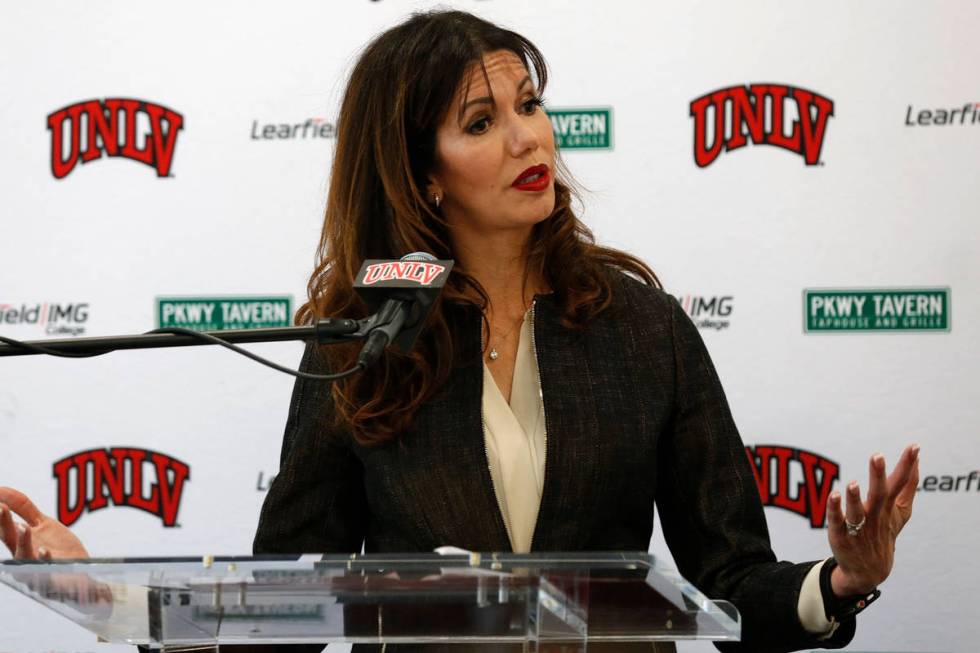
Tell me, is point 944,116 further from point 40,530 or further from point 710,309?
point 40,530

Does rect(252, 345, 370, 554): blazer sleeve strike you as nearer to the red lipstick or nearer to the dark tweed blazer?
the dark tweed blazer

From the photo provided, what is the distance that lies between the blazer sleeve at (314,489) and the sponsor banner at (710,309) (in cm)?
98

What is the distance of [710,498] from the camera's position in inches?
64.2

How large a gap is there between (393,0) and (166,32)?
1.67ft

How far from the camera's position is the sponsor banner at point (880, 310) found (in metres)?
2.42

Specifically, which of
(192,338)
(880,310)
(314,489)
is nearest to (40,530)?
(314,489)

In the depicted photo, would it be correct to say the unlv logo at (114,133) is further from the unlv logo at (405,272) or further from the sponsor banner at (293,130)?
the unlv logo at (405,272)

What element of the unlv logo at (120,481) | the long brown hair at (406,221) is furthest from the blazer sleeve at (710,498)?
the unlv logo at (120,481)

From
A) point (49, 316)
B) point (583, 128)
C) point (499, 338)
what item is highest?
point (583, 128)

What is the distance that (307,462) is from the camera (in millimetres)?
→ 1716

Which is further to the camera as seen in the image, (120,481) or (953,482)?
(120,481)

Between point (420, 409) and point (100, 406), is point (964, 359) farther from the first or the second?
point (100, 406)

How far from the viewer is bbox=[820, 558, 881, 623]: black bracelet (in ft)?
4.48

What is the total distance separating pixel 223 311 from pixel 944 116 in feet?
5.16
